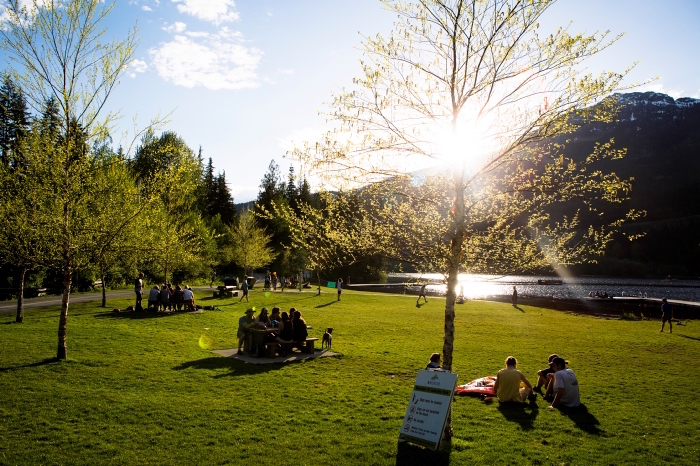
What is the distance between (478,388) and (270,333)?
7620 mm

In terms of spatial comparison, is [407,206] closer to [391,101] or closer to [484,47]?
[391,101]

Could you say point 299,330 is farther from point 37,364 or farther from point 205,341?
point 37,364

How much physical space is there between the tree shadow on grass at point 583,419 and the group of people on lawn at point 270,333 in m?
8.86

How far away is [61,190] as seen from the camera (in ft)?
41.8

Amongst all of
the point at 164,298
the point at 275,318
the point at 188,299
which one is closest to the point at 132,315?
the point at 164,298

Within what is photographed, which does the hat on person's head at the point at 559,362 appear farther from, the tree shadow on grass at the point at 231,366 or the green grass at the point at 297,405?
the tree shadow on grass at the point at 231,366

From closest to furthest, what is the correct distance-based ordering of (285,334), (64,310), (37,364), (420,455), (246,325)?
(420,455)
(37,364)
(64,310)
(246,325)
(285,334)

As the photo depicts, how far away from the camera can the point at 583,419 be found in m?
9.84

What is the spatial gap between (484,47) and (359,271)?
8092 cm

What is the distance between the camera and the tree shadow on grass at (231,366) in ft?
43.2

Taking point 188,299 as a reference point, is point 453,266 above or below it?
above

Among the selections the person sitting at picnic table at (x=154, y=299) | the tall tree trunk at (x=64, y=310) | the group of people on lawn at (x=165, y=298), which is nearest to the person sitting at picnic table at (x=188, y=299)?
the group of people on lawn at (x=165, y=298)

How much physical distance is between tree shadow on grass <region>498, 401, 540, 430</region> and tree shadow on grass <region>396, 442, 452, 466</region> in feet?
7.86

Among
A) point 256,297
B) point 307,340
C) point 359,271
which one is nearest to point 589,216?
point 359,271
